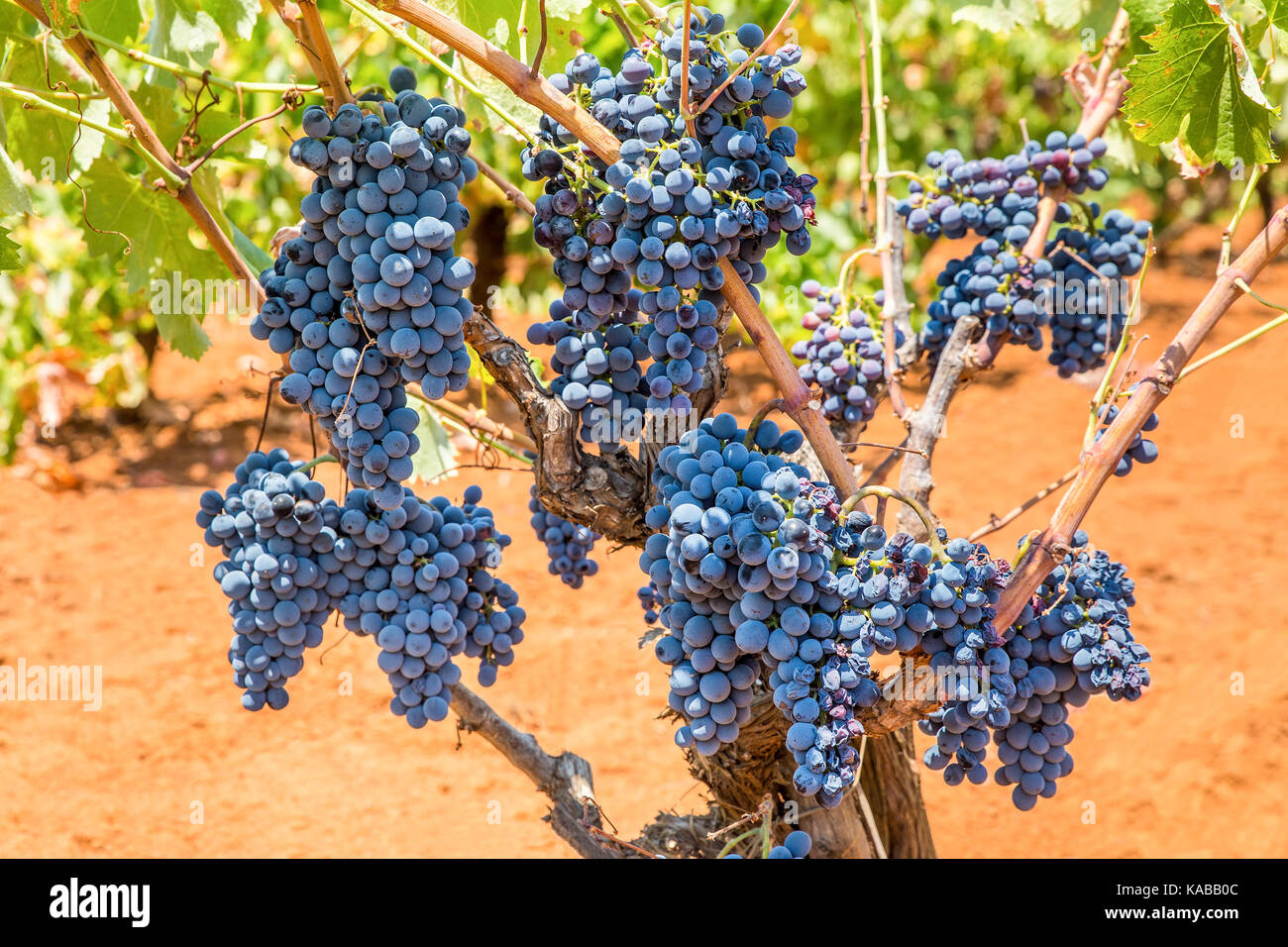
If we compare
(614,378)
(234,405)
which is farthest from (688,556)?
(234,405)

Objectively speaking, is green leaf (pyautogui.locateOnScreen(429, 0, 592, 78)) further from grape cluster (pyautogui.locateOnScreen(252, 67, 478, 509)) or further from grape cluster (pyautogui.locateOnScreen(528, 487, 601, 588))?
grape cluster (pyautogui.locateOnScreen(528, 487, 601, 588))

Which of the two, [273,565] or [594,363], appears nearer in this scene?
[594,363]

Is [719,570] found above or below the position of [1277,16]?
below

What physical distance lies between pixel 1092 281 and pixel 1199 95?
0.56 meters

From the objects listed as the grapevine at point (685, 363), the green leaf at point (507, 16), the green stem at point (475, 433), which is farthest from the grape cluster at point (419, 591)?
the green leaf at point (507, 16)

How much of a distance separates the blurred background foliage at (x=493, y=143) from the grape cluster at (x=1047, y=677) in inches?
32.2

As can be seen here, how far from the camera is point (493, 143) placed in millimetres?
5910

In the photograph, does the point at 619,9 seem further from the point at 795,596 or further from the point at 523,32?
the point at 795,596

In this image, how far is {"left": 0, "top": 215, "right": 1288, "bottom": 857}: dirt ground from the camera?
3453 millimetres

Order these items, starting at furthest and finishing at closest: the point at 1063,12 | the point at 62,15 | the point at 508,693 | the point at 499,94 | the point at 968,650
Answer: the point at 508,693, the point at 1063,12, the point at 499,94, the point at 62,15, the point at 968,650

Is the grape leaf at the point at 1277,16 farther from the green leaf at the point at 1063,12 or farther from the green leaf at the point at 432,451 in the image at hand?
the green leaf at the point at 432,451

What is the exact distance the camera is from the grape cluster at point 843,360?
213 centimetres

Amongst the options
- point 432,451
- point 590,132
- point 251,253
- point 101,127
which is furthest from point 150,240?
point 590,132

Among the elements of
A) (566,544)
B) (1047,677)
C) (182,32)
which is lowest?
(1047,677)
